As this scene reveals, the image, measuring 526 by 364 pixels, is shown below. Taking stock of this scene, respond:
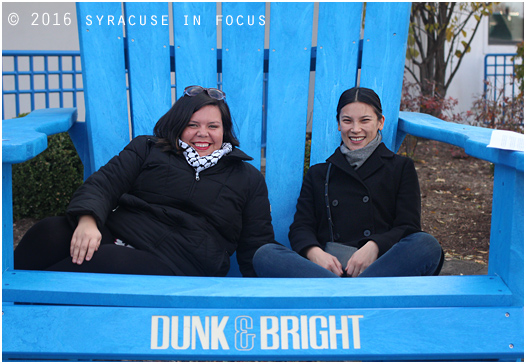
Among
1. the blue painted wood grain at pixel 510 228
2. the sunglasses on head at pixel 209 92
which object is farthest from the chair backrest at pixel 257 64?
the blue painted wood grain at pixel 510 228

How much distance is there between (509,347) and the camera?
1.37m

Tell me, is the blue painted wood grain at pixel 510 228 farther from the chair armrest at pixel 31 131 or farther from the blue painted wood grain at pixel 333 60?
the chair armrest at pixel 31 131

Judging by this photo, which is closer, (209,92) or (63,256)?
(63,256)

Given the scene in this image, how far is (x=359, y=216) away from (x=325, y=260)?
8.8 inches

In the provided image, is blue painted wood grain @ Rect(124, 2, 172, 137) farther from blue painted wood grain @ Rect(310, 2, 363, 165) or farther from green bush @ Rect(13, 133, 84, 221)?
green bush @ Rect(13, 133, 84, 221)

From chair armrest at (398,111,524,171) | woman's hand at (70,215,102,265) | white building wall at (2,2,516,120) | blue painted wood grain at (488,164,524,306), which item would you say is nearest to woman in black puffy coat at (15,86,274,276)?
woman's hand at (70,215,102,265)

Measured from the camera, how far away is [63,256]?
1.64 m

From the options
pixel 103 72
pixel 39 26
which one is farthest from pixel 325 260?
pixel 39 26

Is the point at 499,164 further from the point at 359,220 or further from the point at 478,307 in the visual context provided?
the point at 359,220

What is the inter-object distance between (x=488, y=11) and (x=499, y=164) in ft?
15.4

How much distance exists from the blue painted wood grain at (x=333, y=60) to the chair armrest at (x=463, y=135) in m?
0.27

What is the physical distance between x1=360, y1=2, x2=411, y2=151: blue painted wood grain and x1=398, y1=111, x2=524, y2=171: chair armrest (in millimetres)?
88

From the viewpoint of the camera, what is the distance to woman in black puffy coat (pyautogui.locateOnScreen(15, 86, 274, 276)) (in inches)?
63.7

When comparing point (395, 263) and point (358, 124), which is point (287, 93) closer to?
point (358, 124)
